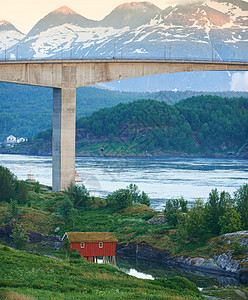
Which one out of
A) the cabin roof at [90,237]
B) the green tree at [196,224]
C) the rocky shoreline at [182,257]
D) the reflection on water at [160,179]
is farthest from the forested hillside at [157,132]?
the cabin roof at [90,237]

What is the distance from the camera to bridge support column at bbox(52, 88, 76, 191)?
5903 centimetres

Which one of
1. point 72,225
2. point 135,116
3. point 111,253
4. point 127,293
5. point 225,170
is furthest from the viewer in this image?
point 135,116

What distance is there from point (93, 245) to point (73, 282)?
13.8 meters

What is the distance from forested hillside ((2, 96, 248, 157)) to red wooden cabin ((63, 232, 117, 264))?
9598 centimetres

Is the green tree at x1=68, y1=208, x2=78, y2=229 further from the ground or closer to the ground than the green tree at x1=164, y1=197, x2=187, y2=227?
closer to the ground

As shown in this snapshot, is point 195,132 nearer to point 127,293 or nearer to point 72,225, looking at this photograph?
point 72,225

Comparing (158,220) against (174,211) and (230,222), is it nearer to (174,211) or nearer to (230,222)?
(174,211)

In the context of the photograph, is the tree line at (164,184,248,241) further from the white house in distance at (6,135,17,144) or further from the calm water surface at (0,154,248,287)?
the white house in distance at (6,135,17,144)

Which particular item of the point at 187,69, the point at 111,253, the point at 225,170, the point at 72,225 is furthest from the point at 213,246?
the point at 225,170

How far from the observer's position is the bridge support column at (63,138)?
194 feet

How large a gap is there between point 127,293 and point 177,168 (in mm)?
79725

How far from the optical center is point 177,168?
10175cm

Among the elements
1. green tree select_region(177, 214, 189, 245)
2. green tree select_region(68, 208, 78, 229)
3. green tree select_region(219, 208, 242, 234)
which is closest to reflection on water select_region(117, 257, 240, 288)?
green tree select_region(177, 214, 189, 245)

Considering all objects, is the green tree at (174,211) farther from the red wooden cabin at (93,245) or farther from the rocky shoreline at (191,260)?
the red wooden cabin at (93,245)
